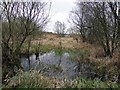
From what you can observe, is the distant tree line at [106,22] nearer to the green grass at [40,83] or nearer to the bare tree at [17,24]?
the bare tree at [17,24]

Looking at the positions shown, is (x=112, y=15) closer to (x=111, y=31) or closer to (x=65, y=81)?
(x=111, y=31)

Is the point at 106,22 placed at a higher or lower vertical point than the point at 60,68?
higher

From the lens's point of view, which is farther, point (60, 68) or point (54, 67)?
point (60, 68)

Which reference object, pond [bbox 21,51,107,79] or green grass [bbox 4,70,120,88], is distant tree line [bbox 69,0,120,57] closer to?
pond [bbox 21,51,107,79]

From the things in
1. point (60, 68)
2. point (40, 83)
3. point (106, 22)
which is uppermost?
point (106, 22)

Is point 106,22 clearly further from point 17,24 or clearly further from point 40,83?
point 40,83

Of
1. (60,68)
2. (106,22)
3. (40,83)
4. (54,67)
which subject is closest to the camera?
(40,83)

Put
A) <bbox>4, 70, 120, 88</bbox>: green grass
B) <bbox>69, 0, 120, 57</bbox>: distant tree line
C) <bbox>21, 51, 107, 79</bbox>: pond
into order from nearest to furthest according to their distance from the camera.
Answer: <bbox>4, 70, 120, 88</bbox>: green grass
<bbox>21, 51, 107, 79</bbox>: pond
<bbox>69, 0, 120, 57</bbox>: distant tree line

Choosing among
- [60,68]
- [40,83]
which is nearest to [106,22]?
[60,68]

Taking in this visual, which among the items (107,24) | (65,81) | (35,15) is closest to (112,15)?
(107,24)

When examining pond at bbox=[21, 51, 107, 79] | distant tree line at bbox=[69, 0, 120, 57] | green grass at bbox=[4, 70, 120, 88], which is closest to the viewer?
green grass at bbox=[4, 70, 120, 88]

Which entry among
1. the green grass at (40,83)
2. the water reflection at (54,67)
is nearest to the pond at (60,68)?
the water reflection at (54,67)

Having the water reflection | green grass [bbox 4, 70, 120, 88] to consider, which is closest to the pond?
the water reflection

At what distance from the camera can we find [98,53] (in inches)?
586
